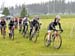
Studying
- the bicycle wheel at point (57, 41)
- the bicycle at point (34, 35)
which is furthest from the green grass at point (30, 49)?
the bicycle at point (34, 35)

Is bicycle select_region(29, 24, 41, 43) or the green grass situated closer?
the green grass

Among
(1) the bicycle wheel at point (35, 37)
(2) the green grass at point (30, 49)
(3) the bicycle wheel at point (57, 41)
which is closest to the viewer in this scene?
(2) the green grass at point (30, 49)

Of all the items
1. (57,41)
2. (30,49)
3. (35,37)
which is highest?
(57,41)

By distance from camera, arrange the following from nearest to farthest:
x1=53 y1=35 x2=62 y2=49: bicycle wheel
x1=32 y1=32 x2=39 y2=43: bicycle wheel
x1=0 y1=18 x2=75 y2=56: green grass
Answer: x1=0 y1=18 x2=75 y2=56: green grass, x1=53 y1=35 x2=62 y2=49: bicycle wheel, x1=32 y1=32 x2=39 y2=43: bicycle wheel

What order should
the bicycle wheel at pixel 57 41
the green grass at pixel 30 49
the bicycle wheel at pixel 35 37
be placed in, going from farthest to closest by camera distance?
the bicycle wheel at pixel 35 37 → the bicycle wheel at pixel 57 41 → the green grass at pixel 30 49

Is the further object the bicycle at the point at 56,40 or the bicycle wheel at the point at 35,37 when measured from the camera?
the bicycle wheel at the point at 35,37

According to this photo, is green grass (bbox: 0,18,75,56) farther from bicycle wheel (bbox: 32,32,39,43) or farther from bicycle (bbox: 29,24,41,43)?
bicycle (bbox: 29,24,41,43)

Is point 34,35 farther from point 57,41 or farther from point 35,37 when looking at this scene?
point 57,41

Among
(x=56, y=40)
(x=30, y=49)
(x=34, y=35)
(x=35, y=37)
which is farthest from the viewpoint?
(x=34, y=35)

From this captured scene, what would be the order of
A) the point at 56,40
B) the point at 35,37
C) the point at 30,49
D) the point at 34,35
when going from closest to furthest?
the point at 56,40 < the point at 30,49 < the point at 35,37 < the point at 34,35

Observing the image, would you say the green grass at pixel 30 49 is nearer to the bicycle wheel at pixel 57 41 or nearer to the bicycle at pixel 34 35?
the bicycle wheel at pixel 57 41

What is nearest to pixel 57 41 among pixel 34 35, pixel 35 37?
pixel 35 37

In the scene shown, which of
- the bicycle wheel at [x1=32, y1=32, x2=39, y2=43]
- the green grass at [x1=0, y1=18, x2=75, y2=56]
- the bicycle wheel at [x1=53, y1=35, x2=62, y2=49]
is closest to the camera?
the green grass at [x1=0, y1=18, x2=75, y2=56]

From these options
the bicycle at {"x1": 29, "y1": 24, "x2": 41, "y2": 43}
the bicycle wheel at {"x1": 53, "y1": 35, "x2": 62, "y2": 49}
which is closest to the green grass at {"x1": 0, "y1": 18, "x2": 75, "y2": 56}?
the bicycle wheel at {"x1": 53, "y1": 35, "x2": 62, "y2": 49}
